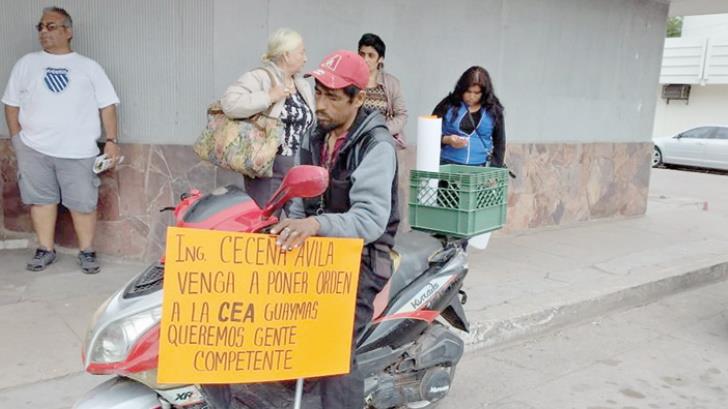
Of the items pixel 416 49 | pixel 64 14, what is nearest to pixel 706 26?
pixel 416 49

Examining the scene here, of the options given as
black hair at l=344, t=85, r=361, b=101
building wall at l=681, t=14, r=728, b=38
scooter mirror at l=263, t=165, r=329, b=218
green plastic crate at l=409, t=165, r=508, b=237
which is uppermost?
building wall at l=681, t=14, r=728, b=38

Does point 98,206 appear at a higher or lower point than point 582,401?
higher

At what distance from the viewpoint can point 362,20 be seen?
19.0ft

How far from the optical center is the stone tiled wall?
5.14 metres

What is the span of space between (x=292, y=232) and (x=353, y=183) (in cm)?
37

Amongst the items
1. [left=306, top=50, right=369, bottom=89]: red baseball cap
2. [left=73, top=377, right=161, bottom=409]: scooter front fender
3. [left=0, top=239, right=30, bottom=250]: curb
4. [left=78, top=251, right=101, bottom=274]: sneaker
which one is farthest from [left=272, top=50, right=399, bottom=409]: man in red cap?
[left=0, top=239, right=30, bottom=250]: curb

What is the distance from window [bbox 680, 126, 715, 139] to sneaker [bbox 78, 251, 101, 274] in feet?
55.1

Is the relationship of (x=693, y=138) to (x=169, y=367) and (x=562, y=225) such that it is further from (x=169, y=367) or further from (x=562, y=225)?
(x=169, y=367)

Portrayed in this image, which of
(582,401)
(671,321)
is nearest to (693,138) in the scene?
(671,321)

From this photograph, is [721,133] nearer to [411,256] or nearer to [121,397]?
[411,256]

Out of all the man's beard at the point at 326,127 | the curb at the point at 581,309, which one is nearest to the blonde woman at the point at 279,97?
the man's beard at the point at 326,127

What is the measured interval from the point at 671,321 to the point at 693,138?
1418cm

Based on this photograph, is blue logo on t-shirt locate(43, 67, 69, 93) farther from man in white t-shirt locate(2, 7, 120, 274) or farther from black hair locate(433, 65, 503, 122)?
black hair locate(433, 65, 503, 122)

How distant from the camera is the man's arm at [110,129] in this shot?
4.88m
